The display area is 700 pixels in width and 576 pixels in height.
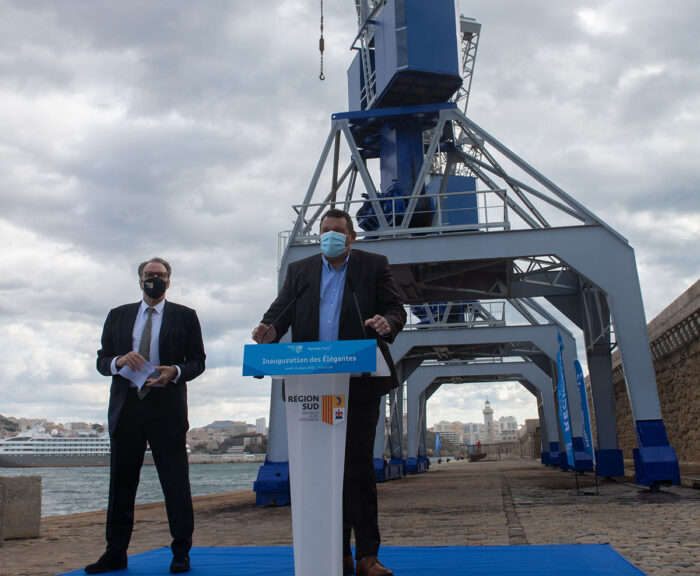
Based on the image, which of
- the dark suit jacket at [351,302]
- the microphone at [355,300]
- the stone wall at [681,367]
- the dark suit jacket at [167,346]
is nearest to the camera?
the microphone at [355,300]

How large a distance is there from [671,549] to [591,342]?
11479mm

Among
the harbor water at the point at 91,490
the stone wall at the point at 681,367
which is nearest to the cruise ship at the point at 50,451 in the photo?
the harbor water at the point at 91,490

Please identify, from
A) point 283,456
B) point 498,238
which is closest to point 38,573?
point 283,456

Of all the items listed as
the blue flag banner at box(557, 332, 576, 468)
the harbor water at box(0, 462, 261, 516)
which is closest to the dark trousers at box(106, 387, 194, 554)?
the harbor water at box(0, 462, 261, 516)

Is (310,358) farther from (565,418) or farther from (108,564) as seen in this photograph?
(565,418)

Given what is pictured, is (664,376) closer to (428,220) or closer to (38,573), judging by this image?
(428,220)

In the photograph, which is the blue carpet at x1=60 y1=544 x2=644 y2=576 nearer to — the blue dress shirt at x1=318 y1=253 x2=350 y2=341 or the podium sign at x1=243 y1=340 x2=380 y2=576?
the podium sign at x1=243 y1=340 x2=380 y2=576

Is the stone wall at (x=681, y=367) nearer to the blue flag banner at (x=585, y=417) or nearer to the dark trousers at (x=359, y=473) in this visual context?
the blue flag banner at (x=585, y=417)

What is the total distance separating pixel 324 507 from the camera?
3061 millimetres

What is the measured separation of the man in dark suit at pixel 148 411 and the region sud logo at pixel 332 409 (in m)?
1.34

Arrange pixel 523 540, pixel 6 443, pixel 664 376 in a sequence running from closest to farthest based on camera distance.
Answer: pixel 523 540, pixel 664 376, pixel 6 443

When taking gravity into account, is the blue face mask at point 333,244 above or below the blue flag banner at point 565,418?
above

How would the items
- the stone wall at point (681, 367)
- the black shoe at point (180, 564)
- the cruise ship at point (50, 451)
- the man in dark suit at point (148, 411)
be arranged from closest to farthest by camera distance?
the black shoe at point (180, 564), the man in dark suit at point (148, 411), the stone wall at point (681, 367), the cruise ship at point (50, 451)

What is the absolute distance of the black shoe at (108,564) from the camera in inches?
149
